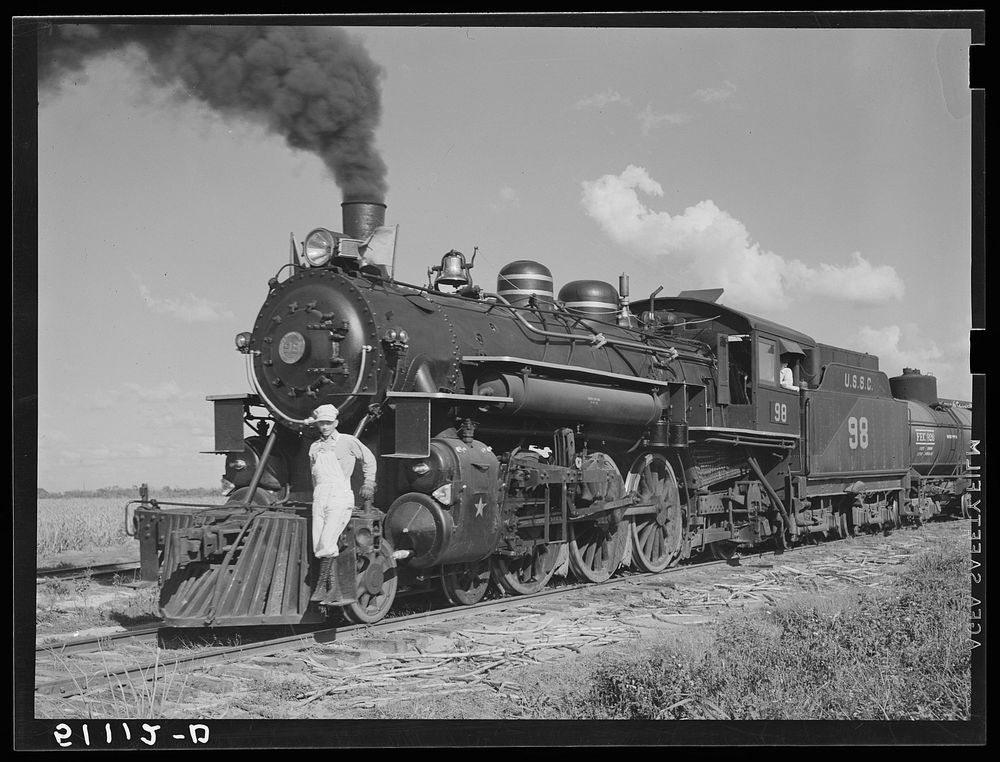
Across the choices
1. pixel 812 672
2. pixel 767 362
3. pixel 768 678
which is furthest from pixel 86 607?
pixel 767 362

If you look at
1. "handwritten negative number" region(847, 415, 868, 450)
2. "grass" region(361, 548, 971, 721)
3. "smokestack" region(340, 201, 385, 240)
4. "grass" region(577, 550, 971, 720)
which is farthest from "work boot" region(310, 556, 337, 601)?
"handwritten negative number" region(847, 415, 868, 450)

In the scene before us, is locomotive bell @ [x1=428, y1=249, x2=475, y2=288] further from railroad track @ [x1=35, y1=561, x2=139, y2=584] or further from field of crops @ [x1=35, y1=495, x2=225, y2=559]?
railroad track @ [x1=35, y1=561, x2=139, y2=584]

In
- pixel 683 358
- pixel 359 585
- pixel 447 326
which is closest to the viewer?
pixel 359 585

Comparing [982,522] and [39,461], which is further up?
[39,461]

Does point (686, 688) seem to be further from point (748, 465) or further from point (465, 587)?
point (748, 465)

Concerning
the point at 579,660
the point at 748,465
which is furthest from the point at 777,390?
the point at 579,660

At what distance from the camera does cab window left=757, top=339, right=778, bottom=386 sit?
13578mm

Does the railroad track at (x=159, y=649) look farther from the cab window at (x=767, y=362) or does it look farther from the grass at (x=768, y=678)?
the cab window at (x=767, y=362)

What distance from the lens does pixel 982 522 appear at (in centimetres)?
725

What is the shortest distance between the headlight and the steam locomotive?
0.8 inches

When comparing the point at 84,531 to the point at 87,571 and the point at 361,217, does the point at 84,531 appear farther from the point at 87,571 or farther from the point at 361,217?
the point at 361,217

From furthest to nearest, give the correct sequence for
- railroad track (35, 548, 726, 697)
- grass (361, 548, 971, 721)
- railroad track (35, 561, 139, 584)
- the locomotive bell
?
railroad track (35, 561, 139, 584) < the locomotive bell < railroad track (35, 548, 726, 697) < grass (361, 548, 971, 721)

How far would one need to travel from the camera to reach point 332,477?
8.21 metres

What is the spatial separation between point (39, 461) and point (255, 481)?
98.7 inches
